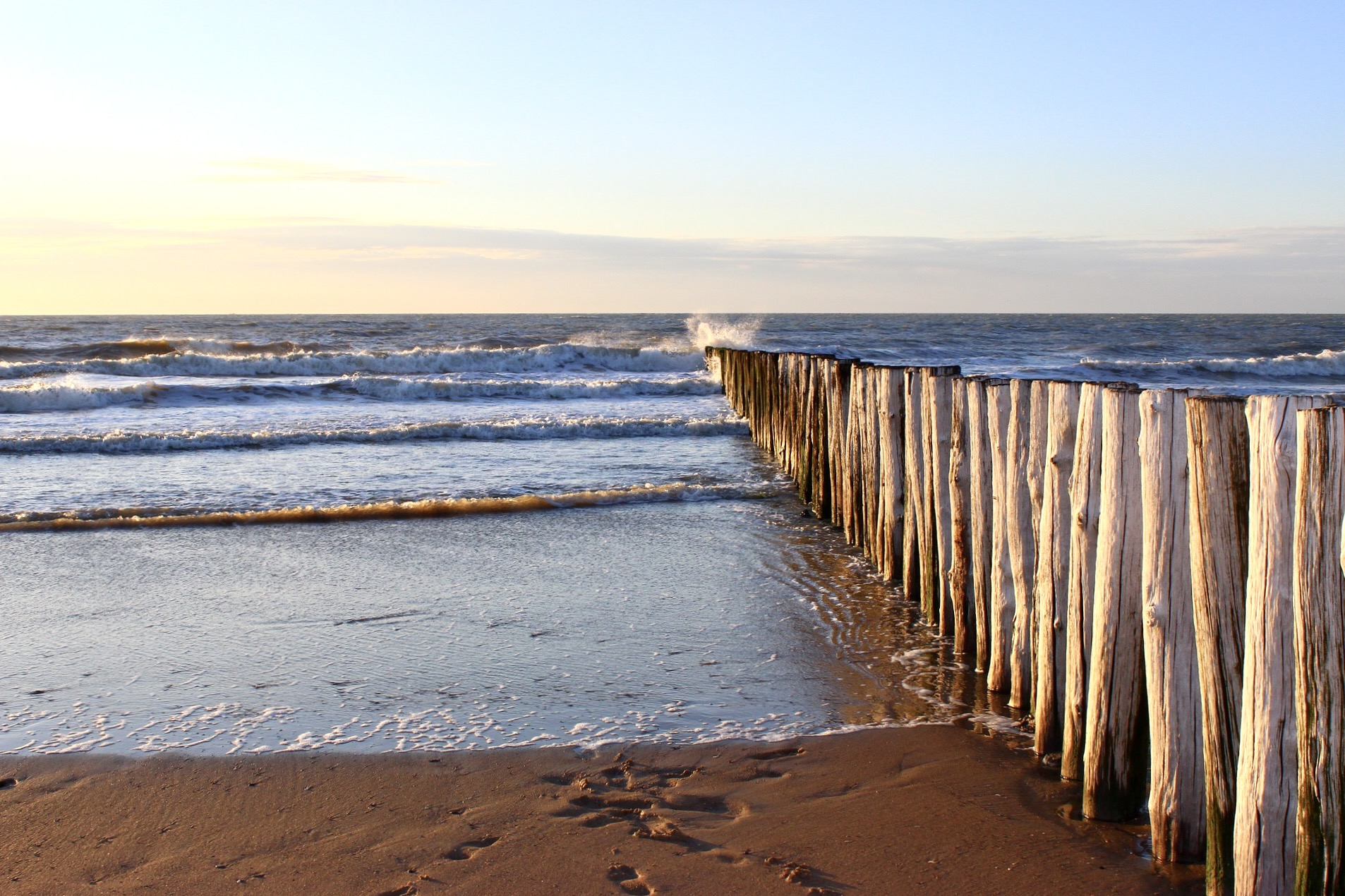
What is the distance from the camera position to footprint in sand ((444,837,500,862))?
2.99 m

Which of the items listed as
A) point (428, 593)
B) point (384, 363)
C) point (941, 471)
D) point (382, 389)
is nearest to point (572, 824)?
point (941, 471)

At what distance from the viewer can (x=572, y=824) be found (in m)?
3.18

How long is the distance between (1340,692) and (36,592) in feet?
20.7

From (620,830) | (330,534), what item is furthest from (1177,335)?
(620,830)

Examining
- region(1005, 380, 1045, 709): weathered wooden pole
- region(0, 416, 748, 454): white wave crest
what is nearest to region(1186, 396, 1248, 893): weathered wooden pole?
region(1005, 380, 1045, 709): weathered wooden pole

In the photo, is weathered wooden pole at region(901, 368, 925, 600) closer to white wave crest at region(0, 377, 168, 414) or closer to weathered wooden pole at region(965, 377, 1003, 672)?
weathered wooden pole at region(965, 377, 1003, 672)

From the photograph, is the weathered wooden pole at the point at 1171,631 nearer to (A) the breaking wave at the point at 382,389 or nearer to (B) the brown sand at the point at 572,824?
(B) the brown sand at the point at 572,824

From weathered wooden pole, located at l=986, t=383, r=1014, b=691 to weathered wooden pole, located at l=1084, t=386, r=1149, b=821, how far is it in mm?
932

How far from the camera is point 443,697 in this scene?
167 inches

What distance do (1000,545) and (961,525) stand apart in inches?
21.0

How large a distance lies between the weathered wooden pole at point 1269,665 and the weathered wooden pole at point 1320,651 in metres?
0.04

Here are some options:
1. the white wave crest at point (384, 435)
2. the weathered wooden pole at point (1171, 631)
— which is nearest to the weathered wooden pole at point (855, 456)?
the weathered wooden pole at point (1171, 631)

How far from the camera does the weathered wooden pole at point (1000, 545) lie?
13.2 feet

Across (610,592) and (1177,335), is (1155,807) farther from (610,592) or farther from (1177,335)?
(1177,335)
